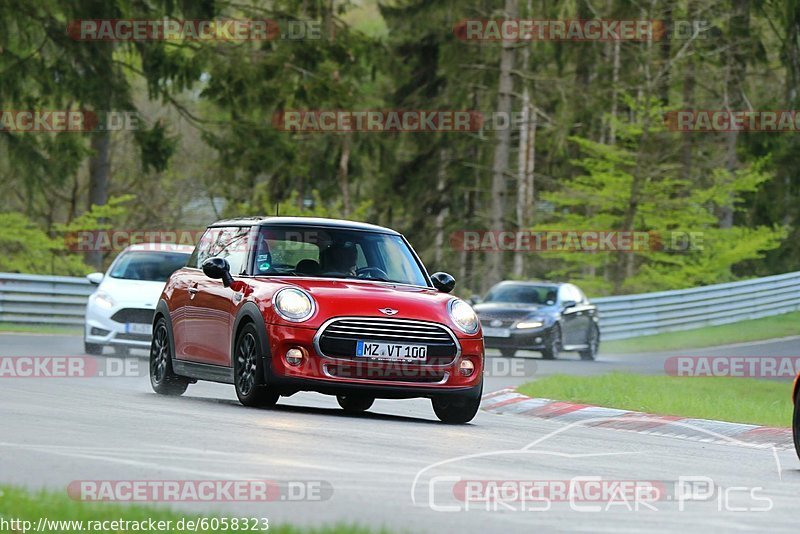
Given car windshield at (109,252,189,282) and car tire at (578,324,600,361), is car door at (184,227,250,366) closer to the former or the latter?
car windshield at (109,252,189,282)

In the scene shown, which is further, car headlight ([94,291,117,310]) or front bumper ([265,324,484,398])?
car headlight ([94,291,117,310])

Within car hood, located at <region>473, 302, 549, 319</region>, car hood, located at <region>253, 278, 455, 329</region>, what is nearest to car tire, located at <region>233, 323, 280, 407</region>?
car hood, located at <region>253, 278, 455, 329</region>

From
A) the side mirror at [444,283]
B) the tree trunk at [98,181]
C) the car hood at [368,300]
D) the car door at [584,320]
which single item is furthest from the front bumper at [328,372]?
the tree trunk at [98,181]

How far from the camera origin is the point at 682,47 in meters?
46.0

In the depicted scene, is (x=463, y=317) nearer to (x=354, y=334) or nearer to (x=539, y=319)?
(x=354, y=334)

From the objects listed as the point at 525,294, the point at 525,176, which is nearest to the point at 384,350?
the point at 525,294

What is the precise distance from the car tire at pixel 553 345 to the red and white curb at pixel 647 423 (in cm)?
1274

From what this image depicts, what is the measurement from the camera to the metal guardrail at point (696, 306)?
127 feet

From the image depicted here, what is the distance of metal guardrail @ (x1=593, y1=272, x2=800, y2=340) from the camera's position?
127ft

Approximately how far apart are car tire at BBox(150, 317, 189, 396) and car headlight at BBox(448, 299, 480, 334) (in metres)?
3.22

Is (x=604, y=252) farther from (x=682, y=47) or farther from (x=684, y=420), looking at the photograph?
(x=684, y=420)

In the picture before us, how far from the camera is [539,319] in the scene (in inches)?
1218

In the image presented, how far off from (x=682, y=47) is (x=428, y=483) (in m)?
38.3

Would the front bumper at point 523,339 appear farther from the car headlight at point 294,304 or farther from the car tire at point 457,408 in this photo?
the car headlight at point 294,304
